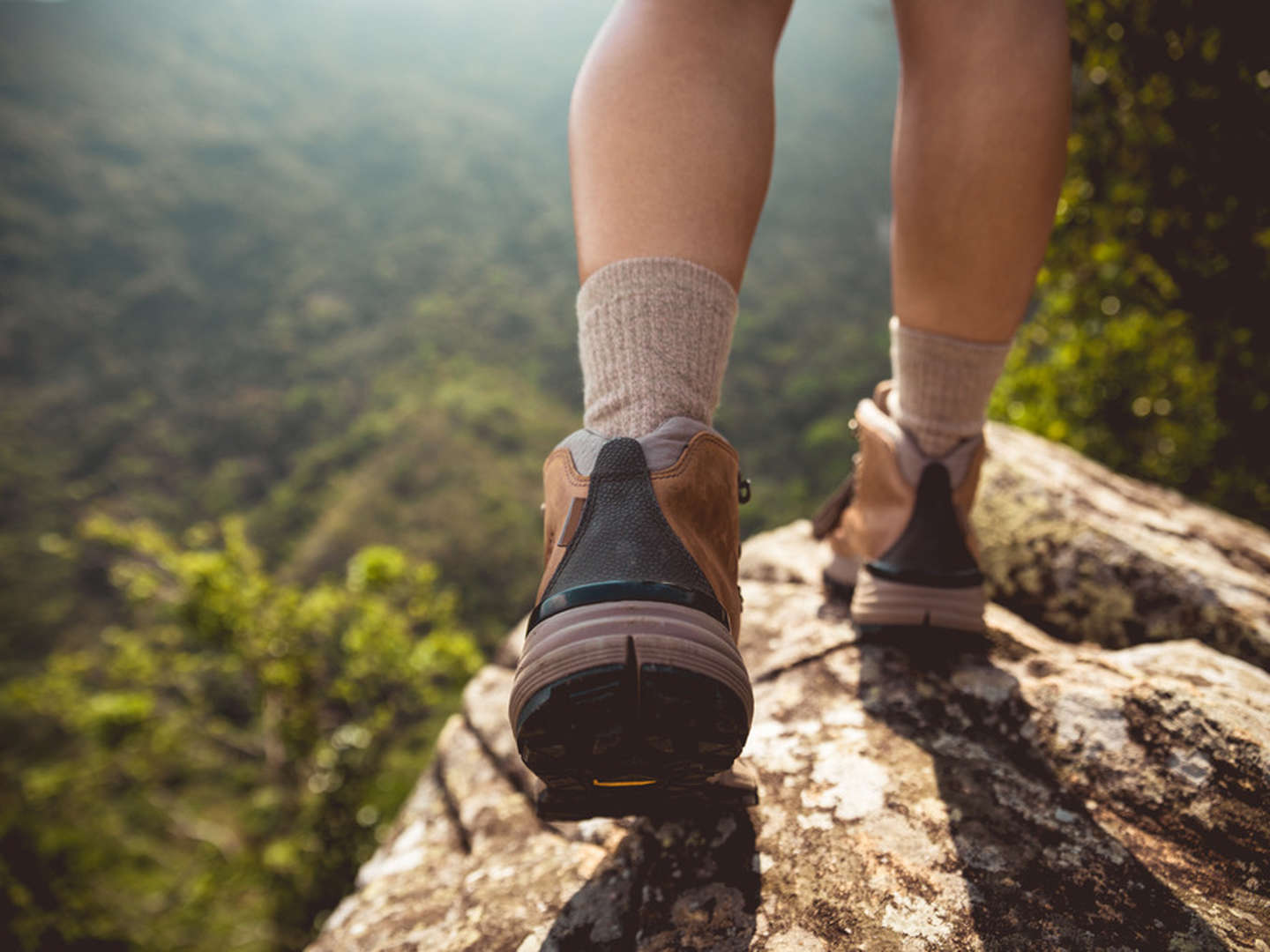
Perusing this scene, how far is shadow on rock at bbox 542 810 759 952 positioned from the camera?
78 centimetres

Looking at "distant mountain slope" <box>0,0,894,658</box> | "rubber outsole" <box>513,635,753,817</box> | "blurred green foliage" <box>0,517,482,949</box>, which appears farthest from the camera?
"distant mountain slope" <box>0,0,894,658</box>

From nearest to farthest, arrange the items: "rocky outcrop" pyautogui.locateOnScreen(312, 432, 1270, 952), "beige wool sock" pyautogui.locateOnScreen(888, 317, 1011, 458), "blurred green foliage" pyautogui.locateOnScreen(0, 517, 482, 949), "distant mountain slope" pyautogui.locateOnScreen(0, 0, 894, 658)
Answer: "rocky outcrop" pyautogui.locateOnScreen(312, 432, 1270, 952) < "beige wool sock" pyautogui.locateOnScreen(888, 317, 1011, 458) < "blurred green foliage" pyautogui.locateOnScreen(0, 517, 482, 949) < "distant mountain slope" pyautogui.locateOnScreen(0, 0, 894, 658)

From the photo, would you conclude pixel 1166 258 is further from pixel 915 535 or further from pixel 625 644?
pixel 625 644

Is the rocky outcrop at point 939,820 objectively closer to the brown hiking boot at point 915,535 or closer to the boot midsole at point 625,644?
the brown hiking boot at point 915,535

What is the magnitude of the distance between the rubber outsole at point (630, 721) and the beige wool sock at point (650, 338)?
298mm

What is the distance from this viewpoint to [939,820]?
33.9 inches

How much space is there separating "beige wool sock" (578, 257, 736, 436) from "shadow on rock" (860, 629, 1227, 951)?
62cm

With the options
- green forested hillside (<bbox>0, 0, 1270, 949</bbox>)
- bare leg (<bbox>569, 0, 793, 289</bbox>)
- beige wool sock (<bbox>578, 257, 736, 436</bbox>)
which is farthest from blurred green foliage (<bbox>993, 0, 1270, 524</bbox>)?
beige wool sock (<bbox>578, 257, 736, 436</bbox>)

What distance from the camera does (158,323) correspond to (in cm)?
5800

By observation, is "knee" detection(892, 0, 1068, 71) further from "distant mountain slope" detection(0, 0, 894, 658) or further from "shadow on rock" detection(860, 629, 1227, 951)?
"distant mountain slope" detection(0, 0, 894, 658)

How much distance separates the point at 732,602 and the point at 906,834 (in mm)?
378

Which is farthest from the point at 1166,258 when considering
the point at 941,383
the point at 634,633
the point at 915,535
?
the point at 634,633

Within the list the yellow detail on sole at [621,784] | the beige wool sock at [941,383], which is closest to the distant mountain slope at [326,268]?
the beige wool sock at [941,383]

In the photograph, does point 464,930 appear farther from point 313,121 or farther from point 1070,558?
point 313,121
